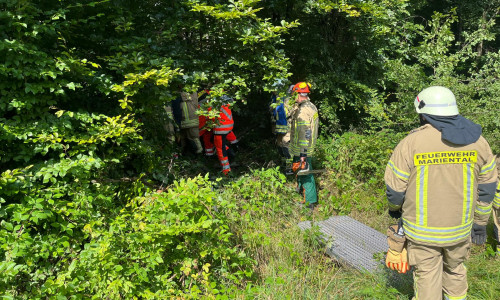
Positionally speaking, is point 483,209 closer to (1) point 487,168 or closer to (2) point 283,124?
(1) point 487,168

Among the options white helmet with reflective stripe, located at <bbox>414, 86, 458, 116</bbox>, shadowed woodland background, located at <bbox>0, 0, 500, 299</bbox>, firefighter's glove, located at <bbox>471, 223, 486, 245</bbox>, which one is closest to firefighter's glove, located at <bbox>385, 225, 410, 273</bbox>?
shadowed woodland background, located at <bbox>0, 0, 500, 299</bbox>

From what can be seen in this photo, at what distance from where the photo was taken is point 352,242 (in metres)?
4.17

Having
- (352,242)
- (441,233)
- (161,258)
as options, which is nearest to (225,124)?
(352,242)

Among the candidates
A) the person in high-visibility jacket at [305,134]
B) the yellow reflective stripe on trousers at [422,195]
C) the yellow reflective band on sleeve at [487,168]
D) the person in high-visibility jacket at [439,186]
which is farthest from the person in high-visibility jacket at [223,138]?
the yellow reflective band on sleeve at [487,168]

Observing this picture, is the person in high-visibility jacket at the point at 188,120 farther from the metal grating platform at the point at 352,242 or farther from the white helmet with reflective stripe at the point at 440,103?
the white helmet with reflective stripe at the point at 440,103

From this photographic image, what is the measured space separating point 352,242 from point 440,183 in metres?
1.73

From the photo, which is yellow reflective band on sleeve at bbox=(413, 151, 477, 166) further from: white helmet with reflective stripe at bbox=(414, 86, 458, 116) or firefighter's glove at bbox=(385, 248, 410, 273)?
firefighter's glove at bbox=(385, 248, 410, 273)

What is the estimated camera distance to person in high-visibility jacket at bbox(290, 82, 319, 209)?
16.8 ft

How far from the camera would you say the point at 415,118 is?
630 centimetres

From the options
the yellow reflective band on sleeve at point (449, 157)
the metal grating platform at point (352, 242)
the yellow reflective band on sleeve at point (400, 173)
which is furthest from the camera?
the metal grating platform at point (352, 242)

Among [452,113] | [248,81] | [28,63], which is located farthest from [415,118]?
[28,63]

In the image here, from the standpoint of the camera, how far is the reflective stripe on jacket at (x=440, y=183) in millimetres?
2623

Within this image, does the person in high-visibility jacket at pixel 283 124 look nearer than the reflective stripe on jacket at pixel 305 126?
No

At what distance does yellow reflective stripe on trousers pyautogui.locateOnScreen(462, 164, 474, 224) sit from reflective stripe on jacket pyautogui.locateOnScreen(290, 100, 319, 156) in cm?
261
